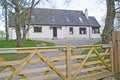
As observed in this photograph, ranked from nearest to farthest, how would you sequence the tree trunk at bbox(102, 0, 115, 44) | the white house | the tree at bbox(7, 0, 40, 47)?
the tree trunk at bbox(102, 0, 115, 44) → the tree at bbox(7, 0, 40, 47) → the white house

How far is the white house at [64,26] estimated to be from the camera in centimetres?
4119

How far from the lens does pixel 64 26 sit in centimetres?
4372

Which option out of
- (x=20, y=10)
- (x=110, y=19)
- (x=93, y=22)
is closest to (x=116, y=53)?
(x=110, y=19)

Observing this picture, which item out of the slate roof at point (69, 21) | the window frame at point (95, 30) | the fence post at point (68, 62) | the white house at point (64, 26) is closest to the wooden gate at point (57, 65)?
the fence post at point (68, 62)

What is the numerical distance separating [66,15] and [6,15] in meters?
22.3

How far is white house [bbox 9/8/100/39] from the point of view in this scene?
41188mm

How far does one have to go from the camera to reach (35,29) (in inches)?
1626

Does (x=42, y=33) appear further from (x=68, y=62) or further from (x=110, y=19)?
(x=68, y=62)

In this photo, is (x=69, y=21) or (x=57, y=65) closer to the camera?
(x=57, y=65)

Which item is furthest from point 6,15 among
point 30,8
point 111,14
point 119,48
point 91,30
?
point 91,30

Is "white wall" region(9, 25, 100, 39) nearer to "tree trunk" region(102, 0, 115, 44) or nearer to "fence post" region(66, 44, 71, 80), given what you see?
"tree trunk" region(102, 0, 115, 44)

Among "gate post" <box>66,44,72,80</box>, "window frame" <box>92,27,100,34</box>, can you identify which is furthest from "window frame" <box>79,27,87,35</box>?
"gate post" <box>66,44,72,80</box>

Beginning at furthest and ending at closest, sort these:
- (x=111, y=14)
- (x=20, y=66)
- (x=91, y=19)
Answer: (x=91, y=19) → (x=111, y=14) → (x=20, y=66)

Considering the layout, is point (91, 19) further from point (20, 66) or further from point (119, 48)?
point (20, 66)
